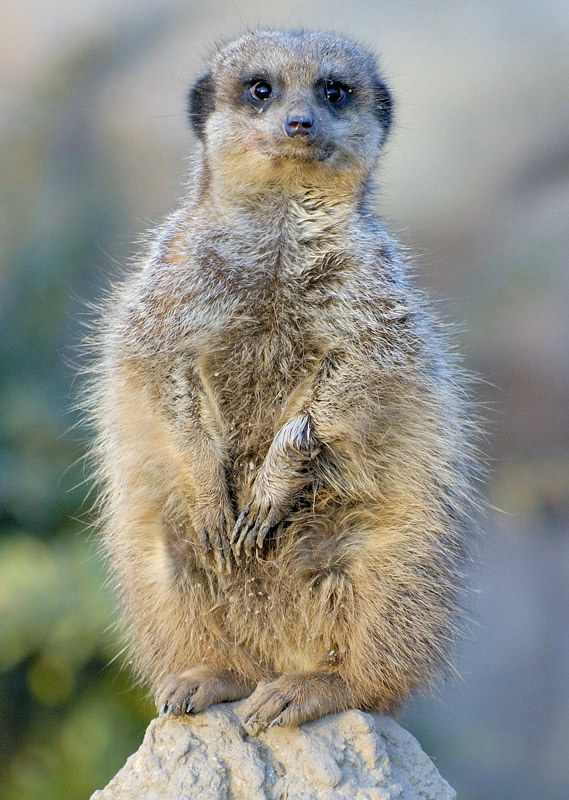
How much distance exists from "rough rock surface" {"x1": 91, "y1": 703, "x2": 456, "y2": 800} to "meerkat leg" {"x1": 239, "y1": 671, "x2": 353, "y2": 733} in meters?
A: 0.03

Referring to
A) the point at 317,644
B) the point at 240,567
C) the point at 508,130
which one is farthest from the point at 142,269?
the point at 508,130

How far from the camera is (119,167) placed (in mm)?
5434

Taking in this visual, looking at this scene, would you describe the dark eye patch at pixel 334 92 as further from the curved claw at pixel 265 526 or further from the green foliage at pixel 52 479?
the green foliage at pixel 52 479

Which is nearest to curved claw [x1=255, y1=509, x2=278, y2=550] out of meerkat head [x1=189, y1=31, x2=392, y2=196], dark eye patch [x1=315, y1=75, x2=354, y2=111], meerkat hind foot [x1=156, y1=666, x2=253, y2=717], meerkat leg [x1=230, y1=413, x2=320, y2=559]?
meerkat leg [x1=230, y1=413, x2=320, y2=559]

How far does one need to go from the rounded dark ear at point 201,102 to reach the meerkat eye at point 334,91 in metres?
0.35

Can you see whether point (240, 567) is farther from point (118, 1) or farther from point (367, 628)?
point (118, 1)

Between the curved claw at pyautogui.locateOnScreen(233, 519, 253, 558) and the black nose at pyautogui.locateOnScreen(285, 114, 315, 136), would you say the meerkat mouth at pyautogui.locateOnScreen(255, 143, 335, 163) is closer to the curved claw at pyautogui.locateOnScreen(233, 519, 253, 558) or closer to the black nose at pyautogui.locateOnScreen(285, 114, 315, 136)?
the black nose at pyautogui.locateOnScreen(285, 114, 315, 136)

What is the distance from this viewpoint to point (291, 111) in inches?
Result: 103

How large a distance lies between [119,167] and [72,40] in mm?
772

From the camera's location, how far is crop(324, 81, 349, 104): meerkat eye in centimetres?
281

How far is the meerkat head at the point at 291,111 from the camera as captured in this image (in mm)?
2643

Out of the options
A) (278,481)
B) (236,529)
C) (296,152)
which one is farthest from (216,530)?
(296,152)

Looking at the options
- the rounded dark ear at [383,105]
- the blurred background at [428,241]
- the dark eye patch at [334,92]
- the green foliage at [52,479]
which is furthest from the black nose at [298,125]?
the blurred background at [428,241]

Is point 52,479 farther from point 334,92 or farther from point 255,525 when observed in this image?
point 334,92
